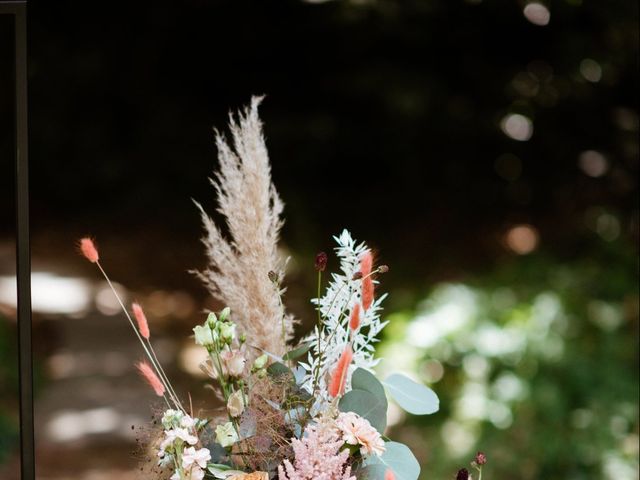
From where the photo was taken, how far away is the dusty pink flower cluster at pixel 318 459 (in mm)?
947

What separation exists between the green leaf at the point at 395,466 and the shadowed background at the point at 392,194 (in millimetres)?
2072

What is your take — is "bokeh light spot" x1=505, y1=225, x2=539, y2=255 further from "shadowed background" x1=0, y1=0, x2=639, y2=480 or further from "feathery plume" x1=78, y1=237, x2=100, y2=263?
"feathery plume" x1=78, y1=237, x2=100, y2=263

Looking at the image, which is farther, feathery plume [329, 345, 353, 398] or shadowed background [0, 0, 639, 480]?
shadowed background [0, 0, 639, 480]

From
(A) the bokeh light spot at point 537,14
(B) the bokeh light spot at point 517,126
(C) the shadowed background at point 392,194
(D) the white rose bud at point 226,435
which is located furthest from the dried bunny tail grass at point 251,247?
(B) the bokeh light spot at point 517,126

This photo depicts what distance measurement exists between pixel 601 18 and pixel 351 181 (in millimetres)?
1516

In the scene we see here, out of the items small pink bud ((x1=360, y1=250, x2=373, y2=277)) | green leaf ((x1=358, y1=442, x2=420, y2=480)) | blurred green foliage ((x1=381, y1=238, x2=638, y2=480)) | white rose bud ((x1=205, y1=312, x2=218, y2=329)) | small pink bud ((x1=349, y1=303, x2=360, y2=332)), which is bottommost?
green leaf ((x1=358, y1=442, x2=420, y2=480))

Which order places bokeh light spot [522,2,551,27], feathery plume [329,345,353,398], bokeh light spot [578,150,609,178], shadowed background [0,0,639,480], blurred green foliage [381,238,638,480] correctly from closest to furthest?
feathery plume [329,345,353,398] < blurred green foliage [381,238,638,480] < shadowed background [0,0,639,480] < bokeh light spot [522,2,551,27] < bokeh light spot [578,150,609,178]

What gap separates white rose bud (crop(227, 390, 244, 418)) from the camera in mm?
1003

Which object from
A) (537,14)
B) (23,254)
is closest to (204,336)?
(23,254)

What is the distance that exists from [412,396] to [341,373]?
0.18 m


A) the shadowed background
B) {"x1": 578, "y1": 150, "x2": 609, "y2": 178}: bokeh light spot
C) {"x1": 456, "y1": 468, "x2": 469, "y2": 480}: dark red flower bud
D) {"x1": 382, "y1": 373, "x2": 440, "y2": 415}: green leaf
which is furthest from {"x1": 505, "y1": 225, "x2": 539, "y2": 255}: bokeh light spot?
{"x1": 456, "y1": 468, "x2": 469, "y2": 480}: dark red flower bud

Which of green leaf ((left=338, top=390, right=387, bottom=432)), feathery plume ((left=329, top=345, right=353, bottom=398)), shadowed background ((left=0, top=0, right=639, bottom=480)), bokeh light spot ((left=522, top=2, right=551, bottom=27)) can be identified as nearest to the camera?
feathery plume ((left=329, top=345, right=353, bottom=398))

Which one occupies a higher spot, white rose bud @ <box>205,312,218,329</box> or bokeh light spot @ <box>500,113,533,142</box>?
bokeh light spot @ <box>500,113,533,142</box>

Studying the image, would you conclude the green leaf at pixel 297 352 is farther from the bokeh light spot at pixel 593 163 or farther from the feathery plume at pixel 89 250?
the bokeh light spot at pixel 593 163
